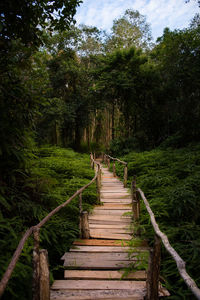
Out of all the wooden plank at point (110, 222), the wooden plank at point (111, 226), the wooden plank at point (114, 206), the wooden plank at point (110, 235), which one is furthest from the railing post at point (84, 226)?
the wooden plank at point (114, 206)

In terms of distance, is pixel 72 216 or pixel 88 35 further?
pixel 88 35

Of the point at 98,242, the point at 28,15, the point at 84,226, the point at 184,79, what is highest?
the point at 184,79

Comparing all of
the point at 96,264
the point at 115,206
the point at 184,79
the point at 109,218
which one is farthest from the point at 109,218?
the point at 184,79

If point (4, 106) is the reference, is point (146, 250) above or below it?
below

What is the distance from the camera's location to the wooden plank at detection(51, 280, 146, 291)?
230 centimetres

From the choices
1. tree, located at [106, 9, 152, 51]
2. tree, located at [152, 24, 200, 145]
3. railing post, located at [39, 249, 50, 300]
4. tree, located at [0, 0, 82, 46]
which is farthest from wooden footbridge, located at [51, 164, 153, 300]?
tree, located at [106, 9, 152, 51]

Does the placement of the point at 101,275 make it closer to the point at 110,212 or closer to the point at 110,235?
the point at 110,235

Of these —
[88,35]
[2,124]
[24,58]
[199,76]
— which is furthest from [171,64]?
[2,124]

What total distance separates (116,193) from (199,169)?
3.00 meters

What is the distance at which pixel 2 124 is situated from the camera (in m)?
3.19

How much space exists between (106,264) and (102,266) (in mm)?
75

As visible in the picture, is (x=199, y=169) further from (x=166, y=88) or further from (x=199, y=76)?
(x=166, y=88)

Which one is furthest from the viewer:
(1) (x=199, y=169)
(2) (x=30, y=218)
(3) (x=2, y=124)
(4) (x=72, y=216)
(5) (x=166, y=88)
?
(5) (x=166, y=88)

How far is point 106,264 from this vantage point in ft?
9.40
